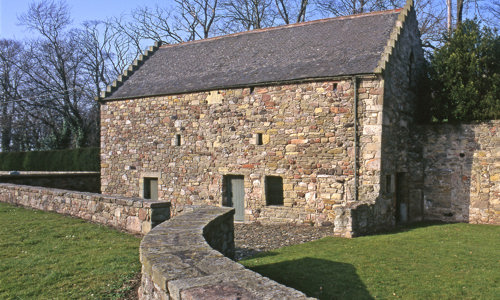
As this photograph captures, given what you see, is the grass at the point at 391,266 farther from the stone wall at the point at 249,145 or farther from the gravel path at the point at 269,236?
the stone wall at the point at 249,145

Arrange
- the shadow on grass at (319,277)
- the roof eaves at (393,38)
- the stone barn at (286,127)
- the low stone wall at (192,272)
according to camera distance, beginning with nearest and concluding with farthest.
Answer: the low stone wall at (192,272), the shadow on grass at (319,277), the roof eaves at (393,38), the stone barn at (286,127)

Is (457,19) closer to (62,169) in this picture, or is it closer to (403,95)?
(403,95)

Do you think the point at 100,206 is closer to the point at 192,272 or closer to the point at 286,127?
the point at 286,127

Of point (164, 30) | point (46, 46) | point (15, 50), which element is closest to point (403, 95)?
point (164, 30)

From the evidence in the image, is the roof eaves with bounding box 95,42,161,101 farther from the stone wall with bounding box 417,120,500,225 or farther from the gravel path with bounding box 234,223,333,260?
the stone wall with bounding box 417,120,500,225

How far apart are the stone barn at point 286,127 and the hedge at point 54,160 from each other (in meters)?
11.0

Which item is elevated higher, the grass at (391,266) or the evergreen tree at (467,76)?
the evergreen tree at (467,76)

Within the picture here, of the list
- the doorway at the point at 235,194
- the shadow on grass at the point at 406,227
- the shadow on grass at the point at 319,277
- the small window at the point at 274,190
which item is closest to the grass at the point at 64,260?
the shadow on grass at the point at 319,277

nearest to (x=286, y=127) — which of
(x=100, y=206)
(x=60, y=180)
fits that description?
(x=100, y=206)

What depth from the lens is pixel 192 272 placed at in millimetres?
4258

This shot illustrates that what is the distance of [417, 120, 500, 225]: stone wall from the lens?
41.8 feet

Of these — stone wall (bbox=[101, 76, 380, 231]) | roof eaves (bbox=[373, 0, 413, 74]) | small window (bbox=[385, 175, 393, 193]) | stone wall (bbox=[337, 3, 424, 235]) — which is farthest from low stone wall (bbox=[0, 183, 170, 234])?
roof eaves (bbox=[373, 0, 413, 74])

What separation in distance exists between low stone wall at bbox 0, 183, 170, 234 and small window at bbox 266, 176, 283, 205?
5.29m

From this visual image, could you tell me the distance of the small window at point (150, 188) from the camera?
16734mm
